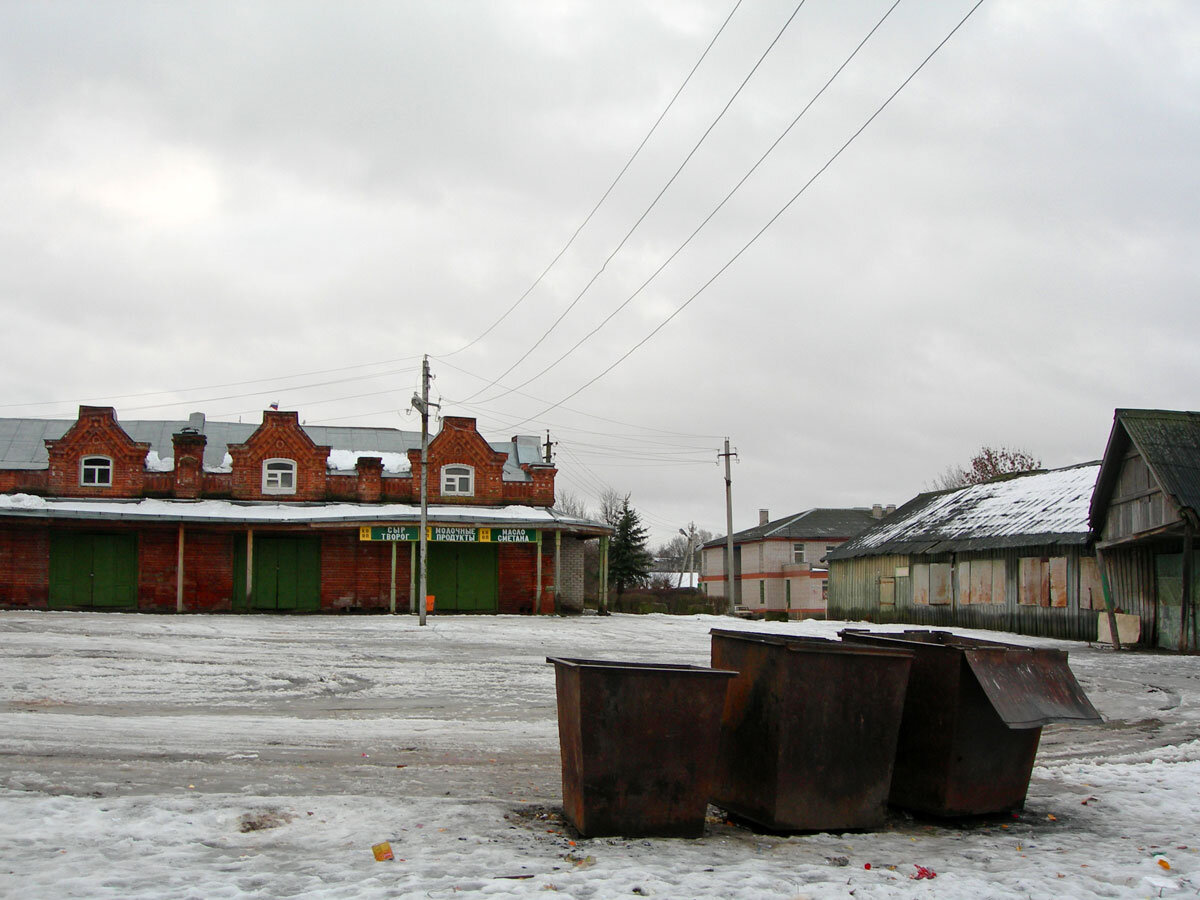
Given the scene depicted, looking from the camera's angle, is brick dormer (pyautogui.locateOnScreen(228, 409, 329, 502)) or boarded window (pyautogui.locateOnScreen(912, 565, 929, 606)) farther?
brick dormer (pyautogui.locateOnScreen(228, 409, 329, 502))

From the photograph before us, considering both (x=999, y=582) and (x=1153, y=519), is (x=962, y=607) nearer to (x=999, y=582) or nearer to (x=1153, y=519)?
(x=999, y=582)

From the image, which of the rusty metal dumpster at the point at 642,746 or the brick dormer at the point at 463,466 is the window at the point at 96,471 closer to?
the brick dormer at the point at 463,466

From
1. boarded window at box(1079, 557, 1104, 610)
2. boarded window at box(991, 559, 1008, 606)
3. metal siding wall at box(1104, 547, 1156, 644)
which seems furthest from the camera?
boarded window at box(991, 559, 1008, 606)

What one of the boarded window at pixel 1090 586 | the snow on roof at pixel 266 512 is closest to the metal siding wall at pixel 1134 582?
the boarded window at pixel 1090 586

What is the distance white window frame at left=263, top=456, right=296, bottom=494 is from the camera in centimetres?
3466

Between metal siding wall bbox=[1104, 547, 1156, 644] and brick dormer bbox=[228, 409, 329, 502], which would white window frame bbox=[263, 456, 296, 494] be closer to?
brick dormer bbox=[228, 409, 329, 502]

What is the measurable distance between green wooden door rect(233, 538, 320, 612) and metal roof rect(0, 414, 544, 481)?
3253mm

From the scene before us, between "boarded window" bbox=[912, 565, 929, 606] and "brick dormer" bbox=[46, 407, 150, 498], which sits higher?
"brick dormer" bbox=[46, 407, 150, 498]

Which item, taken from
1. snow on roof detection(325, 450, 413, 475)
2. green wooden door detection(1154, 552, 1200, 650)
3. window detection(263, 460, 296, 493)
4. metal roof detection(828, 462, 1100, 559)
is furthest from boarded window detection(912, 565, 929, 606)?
window detection(263, 460, 296, 493)

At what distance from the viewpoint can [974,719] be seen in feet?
21.6

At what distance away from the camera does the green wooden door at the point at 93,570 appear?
104ft

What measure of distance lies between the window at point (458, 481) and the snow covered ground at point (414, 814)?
22.4 meters

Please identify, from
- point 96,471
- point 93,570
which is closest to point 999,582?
point 93,570

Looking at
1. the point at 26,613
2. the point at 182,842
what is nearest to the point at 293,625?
the point at 26,613
